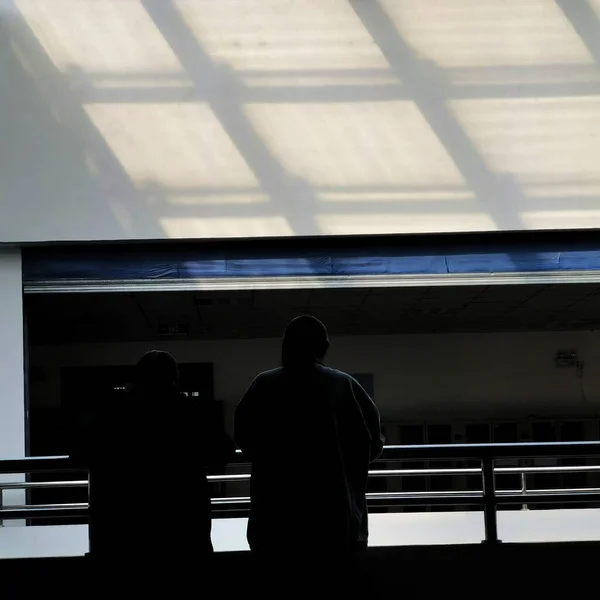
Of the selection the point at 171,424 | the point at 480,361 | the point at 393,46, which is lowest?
the point at 171,424

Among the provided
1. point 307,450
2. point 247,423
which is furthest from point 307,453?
point 247,423

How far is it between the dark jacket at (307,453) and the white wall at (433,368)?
9.77m

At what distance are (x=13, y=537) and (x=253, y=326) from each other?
5768 mm

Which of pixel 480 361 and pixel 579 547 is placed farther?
pixel 480 361

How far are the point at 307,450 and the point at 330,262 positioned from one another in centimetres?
503

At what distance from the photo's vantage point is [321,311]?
1023 cm

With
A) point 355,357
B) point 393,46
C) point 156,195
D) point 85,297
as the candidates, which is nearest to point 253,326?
point 355,357

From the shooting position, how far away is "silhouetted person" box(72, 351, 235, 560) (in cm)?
266

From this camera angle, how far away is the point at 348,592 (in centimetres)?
303

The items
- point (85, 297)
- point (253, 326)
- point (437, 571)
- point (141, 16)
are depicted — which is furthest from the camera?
point (253, 326)

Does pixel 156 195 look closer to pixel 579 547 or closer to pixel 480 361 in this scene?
pixel 579 547

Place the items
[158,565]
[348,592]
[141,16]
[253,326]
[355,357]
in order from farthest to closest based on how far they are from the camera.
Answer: [355,357], [253,326], [141,16], [348,592], [158,565]

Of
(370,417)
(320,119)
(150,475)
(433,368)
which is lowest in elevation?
(150,475)

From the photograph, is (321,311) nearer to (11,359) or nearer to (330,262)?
(330,262)
